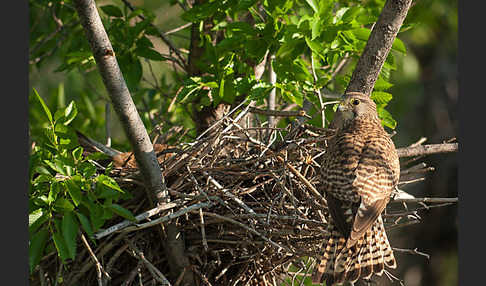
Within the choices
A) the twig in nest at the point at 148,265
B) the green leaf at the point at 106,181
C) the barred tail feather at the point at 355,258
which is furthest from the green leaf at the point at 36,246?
the barred tail feather at the point at 355,258

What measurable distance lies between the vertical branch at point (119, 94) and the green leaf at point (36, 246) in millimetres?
586

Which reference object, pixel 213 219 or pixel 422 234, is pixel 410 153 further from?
pixel 422 234

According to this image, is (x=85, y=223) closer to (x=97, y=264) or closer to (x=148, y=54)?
(x=97, y=264)

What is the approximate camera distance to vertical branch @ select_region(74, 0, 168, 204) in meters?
2.86

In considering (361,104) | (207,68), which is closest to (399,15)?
(361,104)

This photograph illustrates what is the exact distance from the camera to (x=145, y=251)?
3611 millimetres

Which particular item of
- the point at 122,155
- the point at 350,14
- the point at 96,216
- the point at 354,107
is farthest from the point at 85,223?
the point at 350,14

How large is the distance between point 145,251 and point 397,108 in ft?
16.2

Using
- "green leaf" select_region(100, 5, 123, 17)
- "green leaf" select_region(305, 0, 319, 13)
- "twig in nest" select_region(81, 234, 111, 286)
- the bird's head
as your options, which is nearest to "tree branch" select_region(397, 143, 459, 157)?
the bird's head

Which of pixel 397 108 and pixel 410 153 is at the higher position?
pixel 397 108

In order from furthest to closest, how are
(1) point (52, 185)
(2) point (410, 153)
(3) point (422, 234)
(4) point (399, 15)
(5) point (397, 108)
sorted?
(3) point (422, 234)
(5) point (397, 108)
(2) point (410, 153)
(4) point (399, 15)
(1) point (52, 185)

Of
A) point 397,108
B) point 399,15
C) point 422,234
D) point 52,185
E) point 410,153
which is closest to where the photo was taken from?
point 52,185

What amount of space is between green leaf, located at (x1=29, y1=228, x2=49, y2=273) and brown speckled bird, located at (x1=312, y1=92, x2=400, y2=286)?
136cm

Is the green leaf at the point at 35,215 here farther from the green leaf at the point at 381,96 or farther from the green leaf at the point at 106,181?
the green leaf at the point at 381,96
